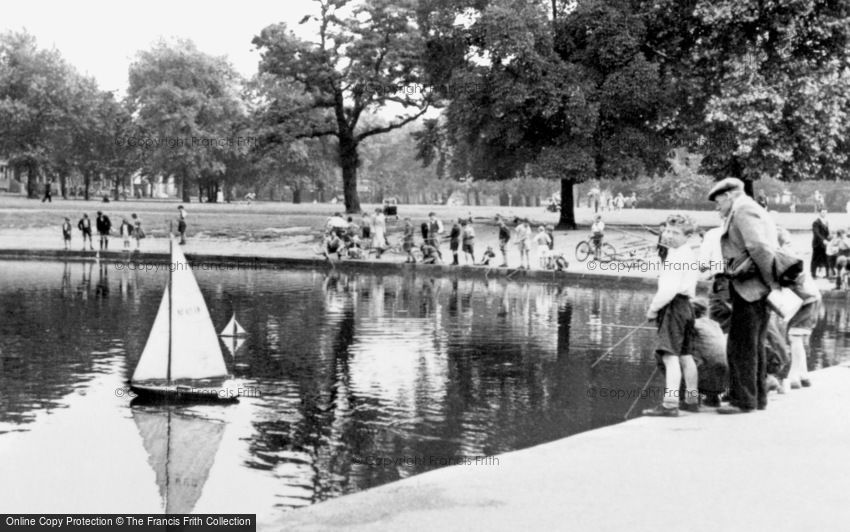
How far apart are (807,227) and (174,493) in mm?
49504

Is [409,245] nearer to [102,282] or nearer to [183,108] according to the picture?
[102,282]

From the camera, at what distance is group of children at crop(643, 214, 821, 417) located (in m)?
9.22

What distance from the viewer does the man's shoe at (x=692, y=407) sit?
9.52 m

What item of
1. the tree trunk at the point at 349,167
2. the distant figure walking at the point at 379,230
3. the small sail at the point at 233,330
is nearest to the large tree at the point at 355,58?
the tree trunk at the point at 349,167

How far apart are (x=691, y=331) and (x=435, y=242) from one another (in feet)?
94.1

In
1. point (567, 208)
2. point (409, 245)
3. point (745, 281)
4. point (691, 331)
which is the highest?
point (567, 208)

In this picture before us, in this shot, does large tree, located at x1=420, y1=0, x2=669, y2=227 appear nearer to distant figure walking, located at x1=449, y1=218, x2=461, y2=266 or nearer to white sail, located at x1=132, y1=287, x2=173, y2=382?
distant figure walking, located at x1=449, y1=218, x2=461, y2=266

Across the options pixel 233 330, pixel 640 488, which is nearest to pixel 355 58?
pixel 233 330

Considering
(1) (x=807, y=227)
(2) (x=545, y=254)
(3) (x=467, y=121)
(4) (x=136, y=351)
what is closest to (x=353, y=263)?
(2) (x=545, y=254)

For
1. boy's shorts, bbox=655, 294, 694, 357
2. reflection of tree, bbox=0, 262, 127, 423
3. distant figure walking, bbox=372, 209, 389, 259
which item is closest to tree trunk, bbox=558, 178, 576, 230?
distant figure walking, bbox=372, 209, 389, 259

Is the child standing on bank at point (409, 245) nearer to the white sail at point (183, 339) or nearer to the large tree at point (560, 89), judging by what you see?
the large tree at point (560, 89)

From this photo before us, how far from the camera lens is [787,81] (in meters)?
37.9

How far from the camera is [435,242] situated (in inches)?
1495

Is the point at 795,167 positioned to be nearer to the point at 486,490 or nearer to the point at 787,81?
the point at 787,81
